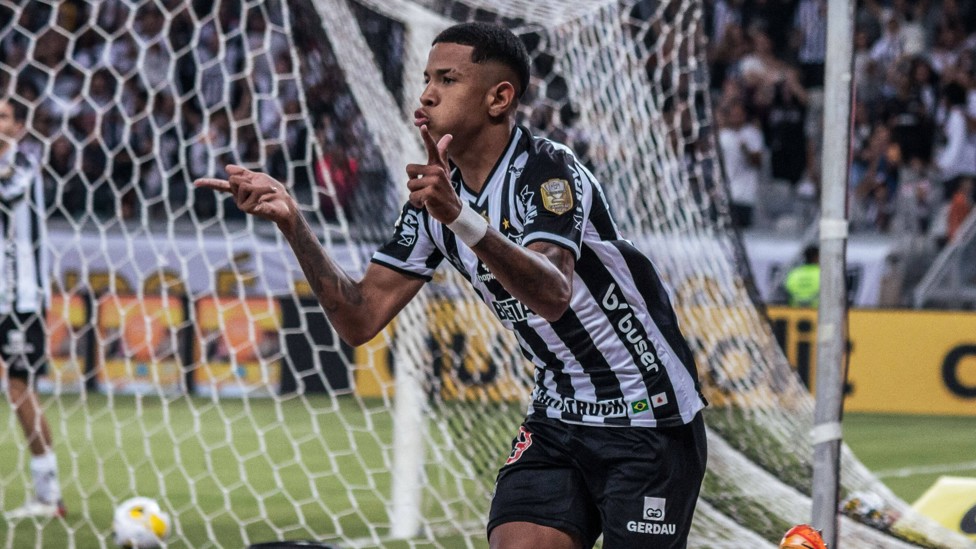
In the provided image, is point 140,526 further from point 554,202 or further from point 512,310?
point 554,202

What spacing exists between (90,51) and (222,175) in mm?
1314

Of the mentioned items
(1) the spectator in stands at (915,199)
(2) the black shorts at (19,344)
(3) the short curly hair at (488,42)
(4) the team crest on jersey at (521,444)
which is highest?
(3) the short curly hair at (488,42)

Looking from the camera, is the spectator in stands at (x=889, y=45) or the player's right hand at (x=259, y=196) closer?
the player's right hand at (x=259, y=196)

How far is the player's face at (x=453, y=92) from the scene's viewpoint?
3.19 metres

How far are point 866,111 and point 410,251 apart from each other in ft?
42.7

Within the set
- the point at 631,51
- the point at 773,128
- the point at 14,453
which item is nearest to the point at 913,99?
the point at 773,128

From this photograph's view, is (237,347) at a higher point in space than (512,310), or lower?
lower

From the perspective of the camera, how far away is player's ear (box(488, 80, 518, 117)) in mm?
3225

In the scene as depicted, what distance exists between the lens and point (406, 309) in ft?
20.7

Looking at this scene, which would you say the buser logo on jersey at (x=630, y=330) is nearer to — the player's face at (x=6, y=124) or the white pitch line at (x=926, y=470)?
the player's face at (x=6, y=124)

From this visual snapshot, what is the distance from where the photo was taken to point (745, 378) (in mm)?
7301

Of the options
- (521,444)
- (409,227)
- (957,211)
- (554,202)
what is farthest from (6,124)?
(957,211)

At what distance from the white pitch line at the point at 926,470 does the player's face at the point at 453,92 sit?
6045 millimetres

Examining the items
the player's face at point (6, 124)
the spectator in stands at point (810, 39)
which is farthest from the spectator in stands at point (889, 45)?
the player's face at point (6, 124)
